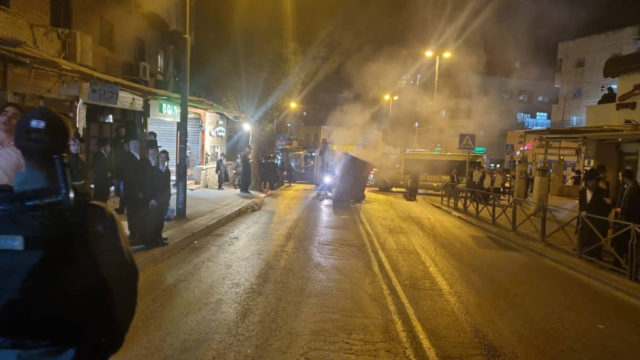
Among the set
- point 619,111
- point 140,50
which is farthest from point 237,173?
point 619,111

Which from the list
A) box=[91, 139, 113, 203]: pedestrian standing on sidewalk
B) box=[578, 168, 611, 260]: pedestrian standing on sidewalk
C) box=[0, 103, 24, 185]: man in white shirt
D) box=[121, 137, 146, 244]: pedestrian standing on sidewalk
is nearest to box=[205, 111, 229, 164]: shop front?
box=[91, 139, 113, 203]: pedestrian standing on sidewalk

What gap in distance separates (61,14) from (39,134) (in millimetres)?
12435

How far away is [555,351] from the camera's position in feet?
15.5

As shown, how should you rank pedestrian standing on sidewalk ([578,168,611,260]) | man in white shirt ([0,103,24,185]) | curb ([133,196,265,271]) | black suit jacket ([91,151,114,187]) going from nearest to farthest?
man in white shirt ([0,103,24,185])
curb ([133,196,265,271])
pedestrian standing on sidewalk ([578,168,611,260])
black suit jacket ([91,151,114,187])

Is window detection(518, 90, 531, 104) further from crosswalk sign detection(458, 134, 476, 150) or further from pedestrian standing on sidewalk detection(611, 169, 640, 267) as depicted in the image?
pedestrian standing on sidewalk detection(611, 169, 640, 267)

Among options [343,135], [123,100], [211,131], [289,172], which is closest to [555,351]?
[123,100]

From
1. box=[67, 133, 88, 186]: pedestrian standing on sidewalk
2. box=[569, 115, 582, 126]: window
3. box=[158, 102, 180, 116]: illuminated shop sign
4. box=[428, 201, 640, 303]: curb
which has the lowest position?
box=[428, 201, 640, 303]: curb

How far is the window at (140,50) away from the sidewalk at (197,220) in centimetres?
518

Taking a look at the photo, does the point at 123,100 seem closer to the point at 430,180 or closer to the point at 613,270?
the point at 613,270

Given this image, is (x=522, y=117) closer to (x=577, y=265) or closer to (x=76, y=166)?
(x=577, y=265)

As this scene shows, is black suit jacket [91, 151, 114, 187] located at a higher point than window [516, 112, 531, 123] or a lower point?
lower

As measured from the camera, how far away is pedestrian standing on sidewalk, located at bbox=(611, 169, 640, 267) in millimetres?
8281

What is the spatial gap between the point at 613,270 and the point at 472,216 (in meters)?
7.57

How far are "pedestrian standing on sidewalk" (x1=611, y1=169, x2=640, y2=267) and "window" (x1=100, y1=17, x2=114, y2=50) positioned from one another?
14292mm
